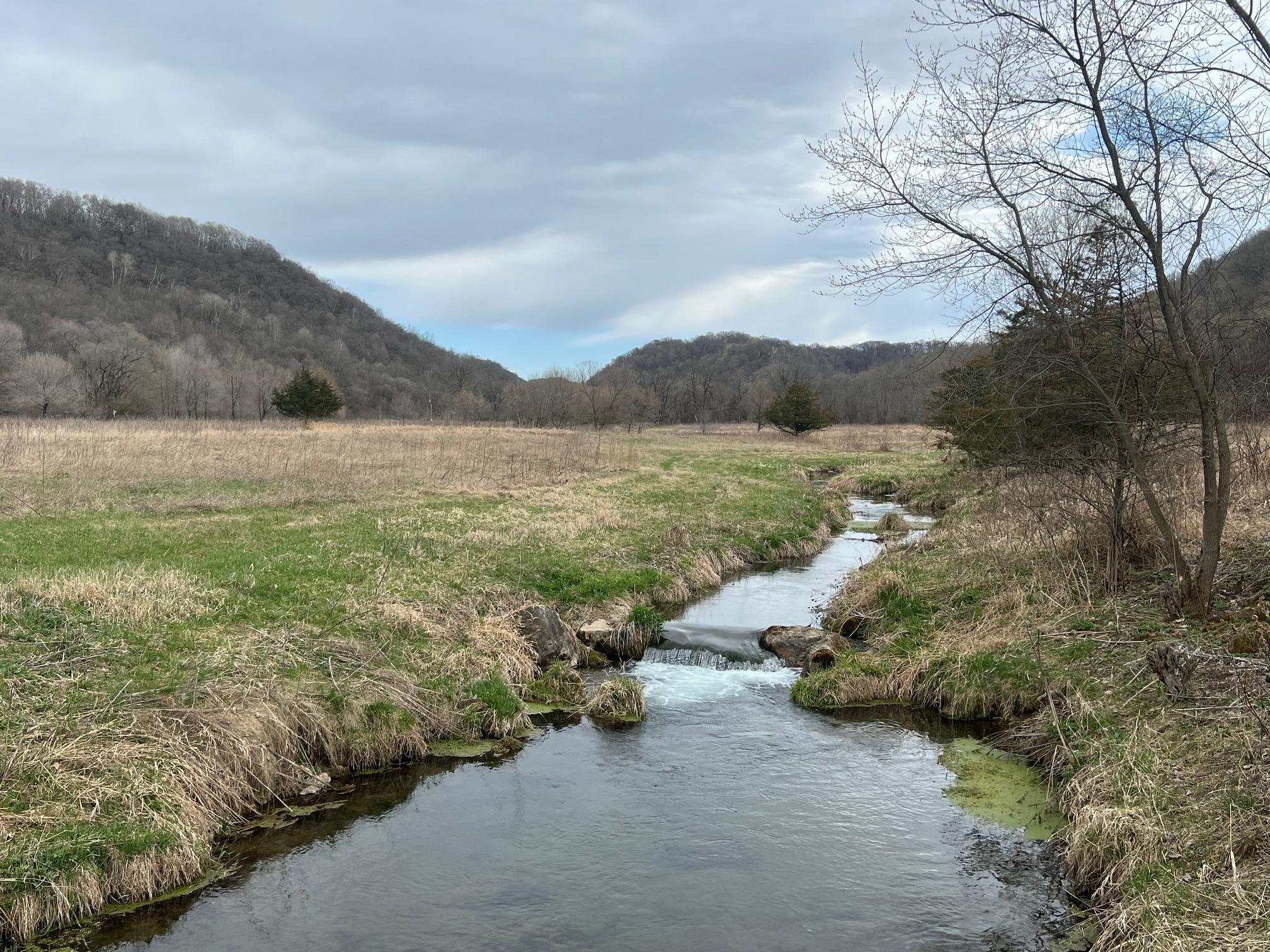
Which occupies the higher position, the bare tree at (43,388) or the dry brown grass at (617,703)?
the bare tree at (43,388)

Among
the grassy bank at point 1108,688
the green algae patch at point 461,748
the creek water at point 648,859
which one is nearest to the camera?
the grassy bank at point 1108,688

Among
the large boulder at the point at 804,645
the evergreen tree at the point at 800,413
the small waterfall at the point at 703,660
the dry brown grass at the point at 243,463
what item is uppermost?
the evergreen tree at the point at 800,413

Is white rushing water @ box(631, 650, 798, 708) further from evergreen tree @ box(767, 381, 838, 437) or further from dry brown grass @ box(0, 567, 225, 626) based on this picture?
evergreen tree @ box(767, 381, 838, 437)

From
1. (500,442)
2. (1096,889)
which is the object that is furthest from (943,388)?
(500,442)

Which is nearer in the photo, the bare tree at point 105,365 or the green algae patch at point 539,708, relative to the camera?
the green algae patch at point 539,708

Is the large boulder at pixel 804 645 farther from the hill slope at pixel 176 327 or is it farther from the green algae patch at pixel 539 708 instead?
the hill slope at pixel 176 327

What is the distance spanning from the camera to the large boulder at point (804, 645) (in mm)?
12648

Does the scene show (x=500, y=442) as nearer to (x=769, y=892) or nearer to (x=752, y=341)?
(x=769, y=892)

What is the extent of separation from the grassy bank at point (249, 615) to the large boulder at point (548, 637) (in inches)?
10.6

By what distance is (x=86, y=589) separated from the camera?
1092cm

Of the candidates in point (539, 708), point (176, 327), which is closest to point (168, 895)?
point (539, 708)

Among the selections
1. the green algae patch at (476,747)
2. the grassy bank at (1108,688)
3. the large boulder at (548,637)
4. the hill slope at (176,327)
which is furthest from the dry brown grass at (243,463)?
the hill slope at (176,327)

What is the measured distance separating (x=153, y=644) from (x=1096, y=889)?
32.4 ft

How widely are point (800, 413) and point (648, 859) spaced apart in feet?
203
